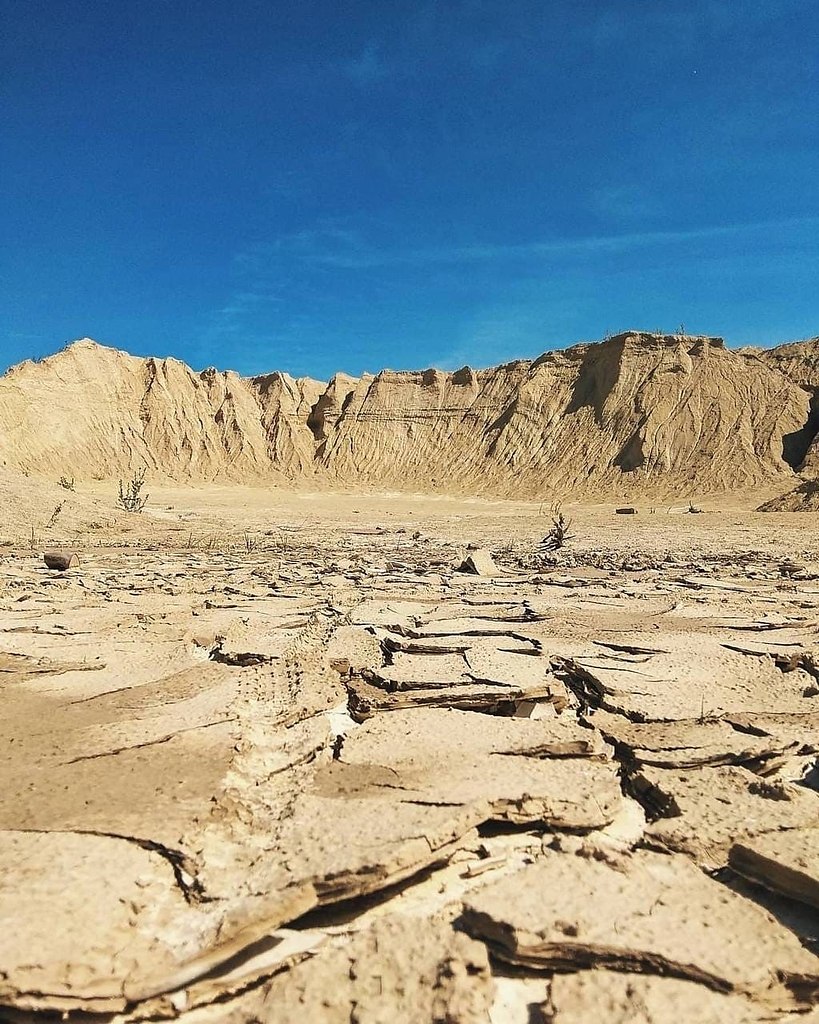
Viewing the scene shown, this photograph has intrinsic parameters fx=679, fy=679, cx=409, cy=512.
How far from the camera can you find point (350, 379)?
5062cm

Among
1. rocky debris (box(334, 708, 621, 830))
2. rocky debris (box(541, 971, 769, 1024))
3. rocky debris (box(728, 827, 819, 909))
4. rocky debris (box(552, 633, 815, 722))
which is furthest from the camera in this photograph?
rocky debris (box(552, 633, 815, 722))

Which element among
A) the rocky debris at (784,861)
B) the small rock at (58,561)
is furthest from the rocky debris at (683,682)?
the small rock at (58,561)

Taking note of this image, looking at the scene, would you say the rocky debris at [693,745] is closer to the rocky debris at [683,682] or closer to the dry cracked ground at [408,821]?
→ the dry cracked ground at [408,821]

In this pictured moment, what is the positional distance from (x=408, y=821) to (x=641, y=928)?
0.73 metres

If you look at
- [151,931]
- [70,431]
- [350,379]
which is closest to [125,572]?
[151,931]

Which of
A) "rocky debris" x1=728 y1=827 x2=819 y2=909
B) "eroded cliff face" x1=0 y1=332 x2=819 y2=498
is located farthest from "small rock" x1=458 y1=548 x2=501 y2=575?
"eroded cliff face" x1=0 y1=332 x2=819 y2=498

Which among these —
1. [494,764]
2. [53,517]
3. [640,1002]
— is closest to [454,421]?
[53,517]

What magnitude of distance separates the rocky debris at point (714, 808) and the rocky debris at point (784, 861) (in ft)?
0.11

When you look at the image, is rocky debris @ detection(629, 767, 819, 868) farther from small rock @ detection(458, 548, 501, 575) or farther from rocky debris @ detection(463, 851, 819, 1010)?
small rock @ detection(458, 548, 501, 575)

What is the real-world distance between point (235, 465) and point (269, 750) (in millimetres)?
42628

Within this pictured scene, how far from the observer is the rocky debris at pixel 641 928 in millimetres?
1546

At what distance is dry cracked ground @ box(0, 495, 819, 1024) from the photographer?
151 cm

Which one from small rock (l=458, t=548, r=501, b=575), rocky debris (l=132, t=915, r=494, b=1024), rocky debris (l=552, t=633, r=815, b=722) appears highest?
small rock (l=458, t=548, r=501, b=575)

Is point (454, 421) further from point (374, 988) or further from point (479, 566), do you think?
point (374, 988)
